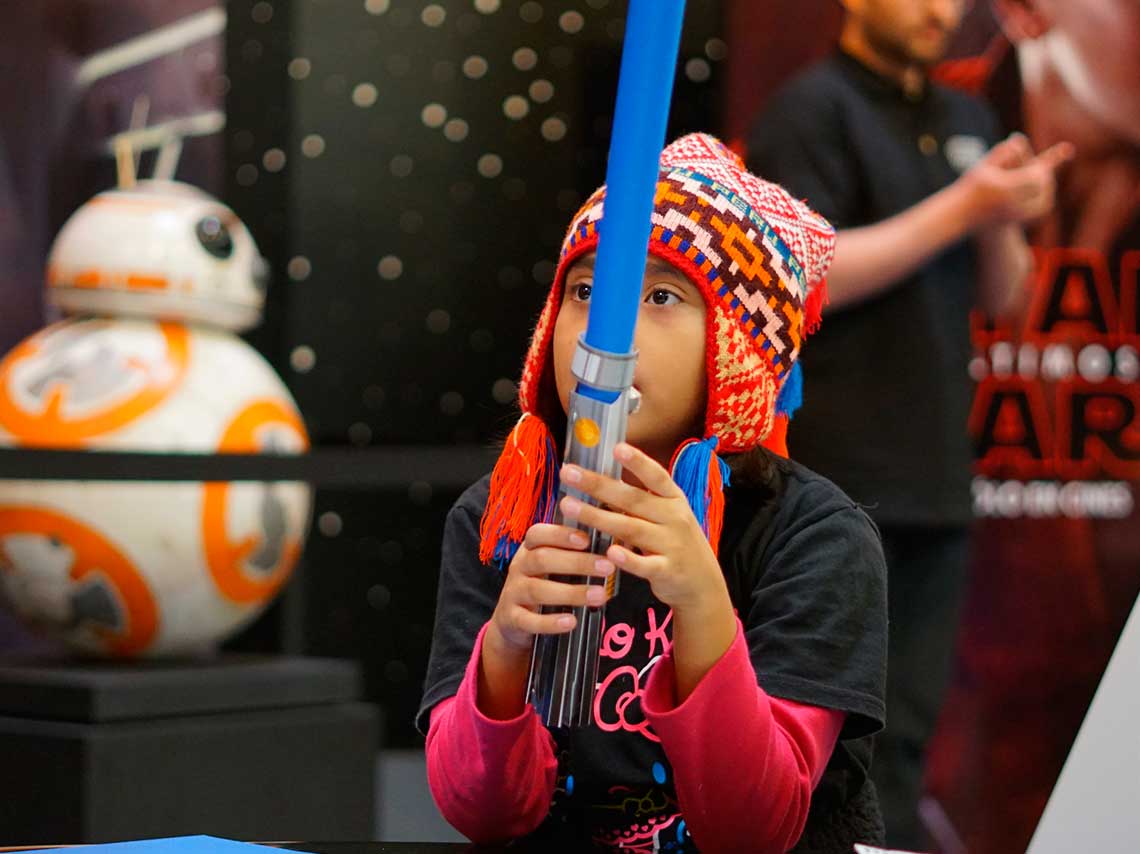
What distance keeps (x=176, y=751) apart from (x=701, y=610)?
1103mm

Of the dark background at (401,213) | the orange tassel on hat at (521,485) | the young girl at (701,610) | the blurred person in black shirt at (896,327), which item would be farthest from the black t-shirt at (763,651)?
the dark background at (401,213)

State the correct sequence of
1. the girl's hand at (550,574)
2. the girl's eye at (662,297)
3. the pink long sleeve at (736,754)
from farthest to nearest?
the girl's eye at (662,297), the pink long sleeve at (736,754), the girl's hand at (550,574)

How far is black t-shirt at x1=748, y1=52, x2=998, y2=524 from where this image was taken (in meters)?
1.84

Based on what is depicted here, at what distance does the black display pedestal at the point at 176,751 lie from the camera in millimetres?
1580

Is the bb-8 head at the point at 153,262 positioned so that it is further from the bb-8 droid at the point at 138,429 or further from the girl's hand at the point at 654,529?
the girl's hand at the point at 654,529

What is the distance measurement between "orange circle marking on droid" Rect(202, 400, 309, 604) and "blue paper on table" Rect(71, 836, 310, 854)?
41.5 inches

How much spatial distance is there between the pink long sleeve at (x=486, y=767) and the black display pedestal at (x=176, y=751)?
845 millimetres

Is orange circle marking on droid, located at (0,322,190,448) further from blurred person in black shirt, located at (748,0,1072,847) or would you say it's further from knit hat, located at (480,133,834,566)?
knit hat, located at (480,133,834,566)

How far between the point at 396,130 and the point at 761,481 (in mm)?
1764

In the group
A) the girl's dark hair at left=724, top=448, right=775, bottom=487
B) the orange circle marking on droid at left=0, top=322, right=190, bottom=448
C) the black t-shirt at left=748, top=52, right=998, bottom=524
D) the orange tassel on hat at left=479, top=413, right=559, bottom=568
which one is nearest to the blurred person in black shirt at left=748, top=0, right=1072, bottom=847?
the black t-shirt at left=748, top=52, right=998, bottom=524

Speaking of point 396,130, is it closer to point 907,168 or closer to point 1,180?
point 1,180

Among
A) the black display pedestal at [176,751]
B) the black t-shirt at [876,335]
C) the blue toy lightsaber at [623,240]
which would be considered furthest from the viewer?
the black t-shirt at [876,335]

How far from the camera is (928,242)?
74.5 inches

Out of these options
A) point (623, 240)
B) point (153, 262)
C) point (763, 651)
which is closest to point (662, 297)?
point (763, 651)
